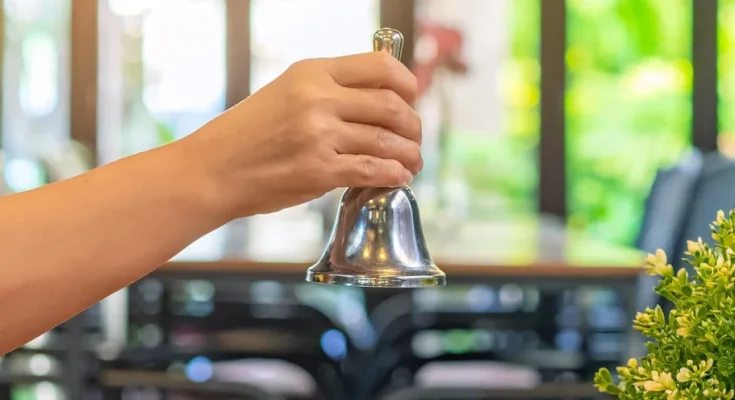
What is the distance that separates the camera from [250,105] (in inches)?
23.2

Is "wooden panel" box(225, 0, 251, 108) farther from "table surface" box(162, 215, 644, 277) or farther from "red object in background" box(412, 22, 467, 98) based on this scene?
"table surface" box(162, 215, 644, 277)

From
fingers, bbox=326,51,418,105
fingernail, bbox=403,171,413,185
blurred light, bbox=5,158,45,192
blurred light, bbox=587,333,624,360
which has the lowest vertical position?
blurred light, bbox=587,333,624,360

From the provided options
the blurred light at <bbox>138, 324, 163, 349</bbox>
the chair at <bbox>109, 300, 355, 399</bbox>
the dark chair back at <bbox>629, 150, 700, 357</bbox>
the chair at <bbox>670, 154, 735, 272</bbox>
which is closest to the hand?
the chair at <bbox>670, 154, 735, 272</bbox>

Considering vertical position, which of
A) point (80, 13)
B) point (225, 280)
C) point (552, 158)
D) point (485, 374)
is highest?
point (80, 13)

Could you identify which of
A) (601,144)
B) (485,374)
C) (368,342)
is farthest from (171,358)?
(601,144)

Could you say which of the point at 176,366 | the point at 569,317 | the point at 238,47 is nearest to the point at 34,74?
the point at 238,47

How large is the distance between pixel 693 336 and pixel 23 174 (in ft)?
11.3

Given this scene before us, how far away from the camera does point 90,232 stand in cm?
58

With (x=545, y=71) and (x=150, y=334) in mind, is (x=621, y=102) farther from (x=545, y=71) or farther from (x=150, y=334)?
(x=150, y=334)

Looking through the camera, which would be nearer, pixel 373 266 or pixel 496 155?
pixel 373 266

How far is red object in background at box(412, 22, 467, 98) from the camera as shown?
118 inches

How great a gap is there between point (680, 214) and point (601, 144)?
2.12 metres

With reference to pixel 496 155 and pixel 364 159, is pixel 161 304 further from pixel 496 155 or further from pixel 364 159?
pixel 364 159

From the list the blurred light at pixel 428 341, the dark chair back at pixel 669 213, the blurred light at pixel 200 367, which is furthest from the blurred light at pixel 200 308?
the dark chair back at pixel 669 213
